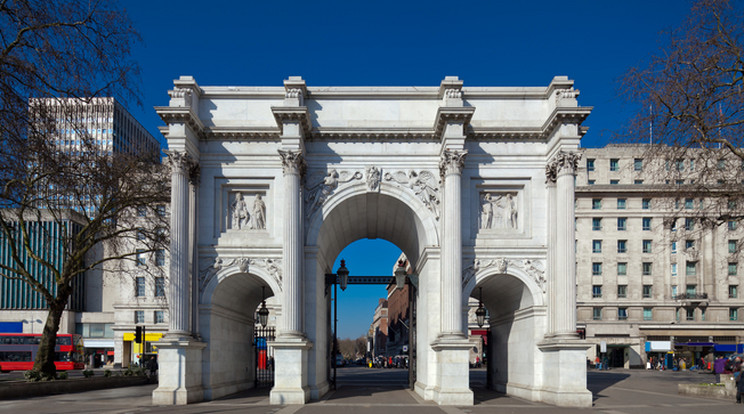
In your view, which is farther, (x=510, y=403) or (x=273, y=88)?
(x=273, y=88)

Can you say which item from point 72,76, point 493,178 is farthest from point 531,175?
point 72,76

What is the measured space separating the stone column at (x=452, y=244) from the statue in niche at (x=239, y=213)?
8.43 m

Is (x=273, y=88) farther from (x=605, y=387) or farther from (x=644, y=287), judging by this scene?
(x=644, y=287)

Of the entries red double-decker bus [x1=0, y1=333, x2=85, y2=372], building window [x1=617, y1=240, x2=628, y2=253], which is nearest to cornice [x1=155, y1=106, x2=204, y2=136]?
red double-decker bus [x1=0, y1=333, x2=85, y2=372]

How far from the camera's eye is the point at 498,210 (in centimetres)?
2873

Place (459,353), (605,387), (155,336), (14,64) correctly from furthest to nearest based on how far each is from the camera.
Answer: (155,336), (605,387), (459,353), (14,64)

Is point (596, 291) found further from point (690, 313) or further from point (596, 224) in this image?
point (690, 313)

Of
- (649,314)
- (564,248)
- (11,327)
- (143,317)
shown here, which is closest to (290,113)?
(564,248)

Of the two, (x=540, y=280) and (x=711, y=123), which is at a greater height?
(x=711, y=123)

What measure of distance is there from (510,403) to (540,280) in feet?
16.8

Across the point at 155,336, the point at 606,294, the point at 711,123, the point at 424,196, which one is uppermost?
the point at 711,123

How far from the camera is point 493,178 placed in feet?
93.8

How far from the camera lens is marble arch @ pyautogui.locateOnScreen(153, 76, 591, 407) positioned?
26.7 meters

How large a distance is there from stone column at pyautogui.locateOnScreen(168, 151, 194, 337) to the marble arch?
0.06 m
